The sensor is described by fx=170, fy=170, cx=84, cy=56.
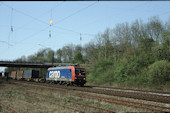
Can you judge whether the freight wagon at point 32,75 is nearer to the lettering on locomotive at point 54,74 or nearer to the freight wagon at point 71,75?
the lettering on locomotive at point 54,74

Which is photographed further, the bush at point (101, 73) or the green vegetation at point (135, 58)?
the bush at point (101, 73)

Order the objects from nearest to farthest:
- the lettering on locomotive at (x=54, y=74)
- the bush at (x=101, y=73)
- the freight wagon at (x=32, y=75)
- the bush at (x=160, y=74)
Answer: the bush at (x=160, y=74), the lettering on locomotive at (x=54, y=74), the bush at (x=101, y=73), the freight wagon at (x=32, y=75)

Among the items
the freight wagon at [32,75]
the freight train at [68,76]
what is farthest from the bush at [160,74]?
the freight wagon at [32,75]

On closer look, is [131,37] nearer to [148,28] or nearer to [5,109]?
[148,28]

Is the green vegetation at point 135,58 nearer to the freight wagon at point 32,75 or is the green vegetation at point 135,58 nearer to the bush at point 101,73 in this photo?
the bush at point 101,73

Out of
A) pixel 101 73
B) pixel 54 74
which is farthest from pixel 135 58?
pixel 54 74

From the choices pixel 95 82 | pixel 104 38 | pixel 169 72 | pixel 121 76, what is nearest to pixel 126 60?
pixel 121 76

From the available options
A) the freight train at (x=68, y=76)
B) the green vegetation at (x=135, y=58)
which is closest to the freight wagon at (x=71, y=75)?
the freight train at (x=68, y=76)

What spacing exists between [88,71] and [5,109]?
3411 cm

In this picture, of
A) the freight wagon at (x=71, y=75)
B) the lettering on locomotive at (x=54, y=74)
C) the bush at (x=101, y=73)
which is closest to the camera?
the freight wagon at (x=71, y=75)

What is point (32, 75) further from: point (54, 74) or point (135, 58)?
point (135, 58)

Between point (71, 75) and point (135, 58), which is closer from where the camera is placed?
point (71, 75)

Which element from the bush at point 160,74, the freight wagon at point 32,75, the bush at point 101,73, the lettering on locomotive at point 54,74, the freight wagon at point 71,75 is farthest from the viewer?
the freight wagon at point 32,75

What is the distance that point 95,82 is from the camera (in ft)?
120
